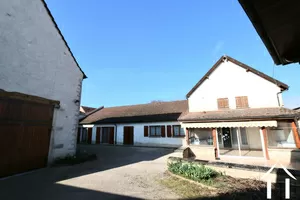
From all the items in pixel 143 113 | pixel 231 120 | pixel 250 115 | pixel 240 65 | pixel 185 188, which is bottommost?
pixel 185 188

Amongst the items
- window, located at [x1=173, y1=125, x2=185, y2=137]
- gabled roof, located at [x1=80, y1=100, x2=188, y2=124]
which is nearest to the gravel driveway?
window, located at [x1=173, y1=125, x2=185, y2=137]

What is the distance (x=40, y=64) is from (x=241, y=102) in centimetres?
1554

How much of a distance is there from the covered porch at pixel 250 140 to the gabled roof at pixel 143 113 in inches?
222

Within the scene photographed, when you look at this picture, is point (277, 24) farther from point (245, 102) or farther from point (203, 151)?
point (245, 102)

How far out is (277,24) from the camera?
6.59 ft

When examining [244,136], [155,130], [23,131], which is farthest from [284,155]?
[23,131]

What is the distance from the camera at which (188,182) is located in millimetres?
6766

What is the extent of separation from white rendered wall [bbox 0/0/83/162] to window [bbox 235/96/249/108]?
13.4m

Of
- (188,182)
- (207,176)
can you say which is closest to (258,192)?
(207,176)

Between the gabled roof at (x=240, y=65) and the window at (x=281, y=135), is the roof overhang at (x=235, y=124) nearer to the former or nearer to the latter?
the window at (x=281, y=135)

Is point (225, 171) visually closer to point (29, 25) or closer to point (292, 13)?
point (292, 13)

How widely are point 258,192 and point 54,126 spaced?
10.6 meters

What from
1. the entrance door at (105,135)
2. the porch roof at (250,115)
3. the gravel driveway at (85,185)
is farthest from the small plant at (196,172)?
the entrance door at (105,135)

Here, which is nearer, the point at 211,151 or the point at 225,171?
the point at 225,171
